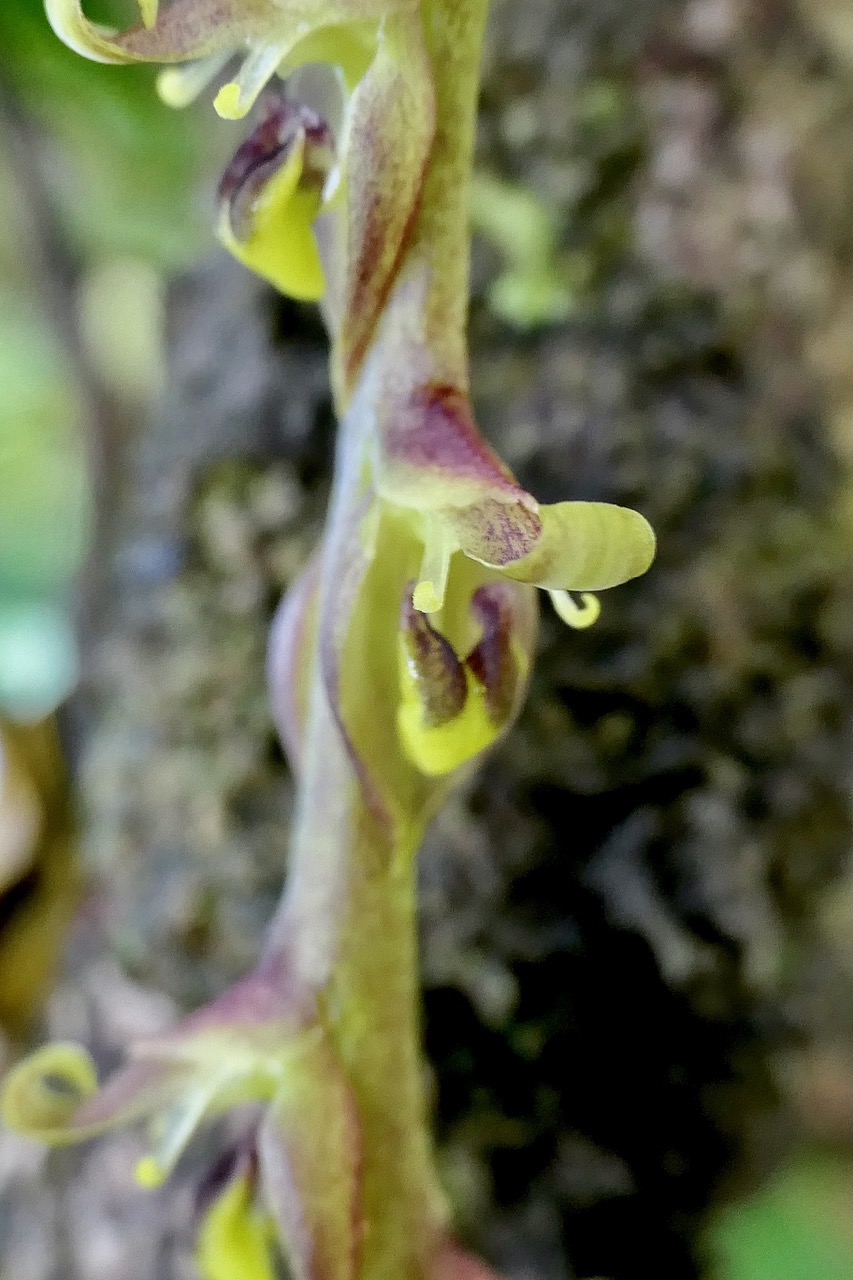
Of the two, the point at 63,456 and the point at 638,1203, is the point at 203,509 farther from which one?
the point at 63,456

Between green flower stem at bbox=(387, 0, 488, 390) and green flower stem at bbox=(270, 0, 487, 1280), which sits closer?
green flower stem at bbox=(387, 0, 488, 390)

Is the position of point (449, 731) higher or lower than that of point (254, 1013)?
higher

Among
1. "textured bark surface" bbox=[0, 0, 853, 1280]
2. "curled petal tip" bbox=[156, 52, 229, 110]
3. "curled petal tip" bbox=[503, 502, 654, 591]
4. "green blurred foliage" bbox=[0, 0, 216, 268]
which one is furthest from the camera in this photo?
"green blurred foliage" bbox=[0, 0, 216, 268]

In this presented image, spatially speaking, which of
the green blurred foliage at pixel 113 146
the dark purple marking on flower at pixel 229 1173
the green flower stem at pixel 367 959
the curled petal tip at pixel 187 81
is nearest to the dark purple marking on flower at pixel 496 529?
the green flower stem at pixel 367 959

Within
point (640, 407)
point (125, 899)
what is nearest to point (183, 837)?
point (125, 899)

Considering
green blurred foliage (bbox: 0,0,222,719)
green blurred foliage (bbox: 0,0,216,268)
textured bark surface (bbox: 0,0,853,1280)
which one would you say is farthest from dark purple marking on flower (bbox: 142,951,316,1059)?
green blurred foliage (bbox: 0,0,216,268)

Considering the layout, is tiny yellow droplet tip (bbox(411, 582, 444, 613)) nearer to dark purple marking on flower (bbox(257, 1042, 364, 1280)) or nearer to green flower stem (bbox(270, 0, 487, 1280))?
green flower stem (bbox(270, 0, 487, 1280))

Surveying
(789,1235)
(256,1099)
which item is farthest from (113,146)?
(789,1235)

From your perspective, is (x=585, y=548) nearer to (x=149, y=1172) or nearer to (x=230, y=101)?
(x=230, y=101)
